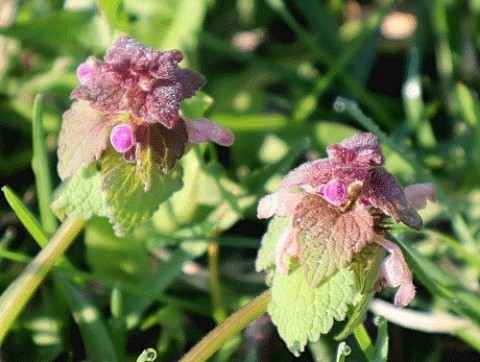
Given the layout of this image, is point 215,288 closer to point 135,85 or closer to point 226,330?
point 226,330

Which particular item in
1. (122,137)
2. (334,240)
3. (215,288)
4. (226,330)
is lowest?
(215,288)

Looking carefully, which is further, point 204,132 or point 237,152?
point 237,152

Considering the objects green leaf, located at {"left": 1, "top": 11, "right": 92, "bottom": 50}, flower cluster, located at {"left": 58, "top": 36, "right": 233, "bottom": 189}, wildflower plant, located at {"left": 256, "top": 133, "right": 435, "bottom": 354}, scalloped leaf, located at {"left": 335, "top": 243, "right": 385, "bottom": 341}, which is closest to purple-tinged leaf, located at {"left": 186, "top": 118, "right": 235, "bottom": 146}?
flower cluster, located at {"left": 58, "top": 36, "right": 233, "bottom": 189}

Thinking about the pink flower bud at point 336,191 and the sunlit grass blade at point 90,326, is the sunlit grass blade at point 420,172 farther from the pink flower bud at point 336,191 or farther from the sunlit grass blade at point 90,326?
the sunlit grass blade at point 90,326

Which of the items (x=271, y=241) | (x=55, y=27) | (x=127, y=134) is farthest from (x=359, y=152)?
(x=55, y=27)

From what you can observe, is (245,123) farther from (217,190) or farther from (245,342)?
(245,342)

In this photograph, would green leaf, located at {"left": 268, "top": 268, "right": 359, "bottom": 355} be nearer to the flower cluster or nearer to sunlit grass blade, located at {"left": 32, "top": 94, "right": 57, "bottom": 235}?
the flower cluster

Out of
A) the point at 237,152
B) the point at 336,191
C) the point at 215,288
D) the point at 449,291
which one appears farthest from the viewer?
the point at 237,152

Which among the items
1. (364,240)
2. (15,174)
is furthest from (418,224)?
(15,174)
